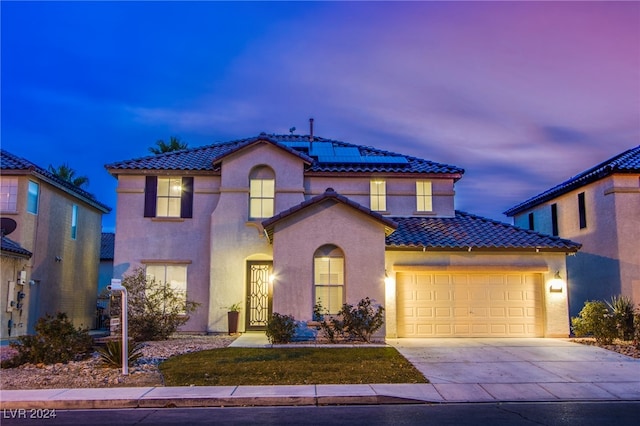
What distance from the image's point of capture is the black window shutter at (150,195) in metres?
20.7

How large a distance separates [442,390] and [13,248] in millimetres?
15541

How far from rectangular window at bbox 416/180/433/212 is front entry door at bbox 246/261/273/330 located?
20.2 feet

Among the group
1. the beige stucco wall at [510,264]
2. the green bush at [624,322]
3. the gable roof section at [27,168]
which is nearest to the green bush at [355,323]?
the beige stucco wall at [510,264]

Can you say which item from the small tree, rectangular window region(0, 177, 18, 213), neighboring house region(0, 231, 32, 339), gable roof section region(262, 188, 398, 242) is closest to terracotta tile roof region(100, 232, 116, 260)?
rectangular window region(0, 177, 18, 213)

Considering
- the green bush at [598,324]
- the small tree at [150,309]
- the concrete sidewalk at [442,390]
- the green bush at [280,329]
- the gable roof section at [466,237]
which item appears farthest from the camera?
the gable roof section at [466,237]

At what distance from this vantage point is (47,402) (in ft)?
32.1

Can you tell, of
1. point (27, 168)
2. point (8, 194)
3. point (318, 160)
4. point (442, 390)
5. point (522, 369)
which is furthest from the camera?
point (318, 160)

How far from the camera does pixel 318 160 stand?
72.6ft

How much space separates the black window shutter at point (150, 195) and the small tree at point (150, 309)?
2.53 metres

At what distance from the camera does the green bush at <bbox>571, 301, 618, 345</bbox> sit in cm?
1645

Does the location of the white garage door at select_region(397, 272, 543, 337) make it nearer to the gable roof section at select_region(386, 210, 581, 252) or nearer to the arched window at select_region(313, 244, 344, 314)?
the gable roof section at select_region(386, 210, 581, 252)

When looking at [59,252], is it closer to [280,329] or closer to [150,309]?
[150,309]

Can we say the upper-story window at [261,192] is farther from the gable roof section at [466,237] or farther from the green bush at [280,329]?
the green bush at [280,329]

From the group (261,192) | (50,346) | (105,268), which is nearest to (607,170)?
(261,192)
